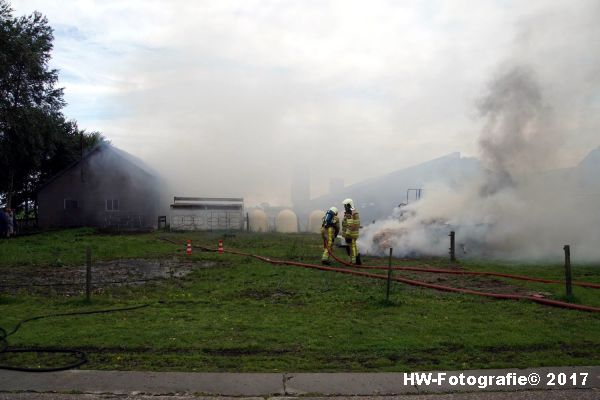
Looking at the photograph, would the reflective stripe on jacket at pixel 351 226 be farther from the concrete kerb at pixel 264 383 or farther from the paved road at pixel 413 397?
the paved road at pixel 413 397

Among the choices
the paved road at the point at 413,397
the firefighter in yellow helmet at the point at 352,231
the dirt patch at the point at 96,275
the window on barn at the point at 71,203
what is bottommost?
the paved road at the point at 413,397

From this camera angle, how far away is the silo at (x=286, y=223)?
119 feet

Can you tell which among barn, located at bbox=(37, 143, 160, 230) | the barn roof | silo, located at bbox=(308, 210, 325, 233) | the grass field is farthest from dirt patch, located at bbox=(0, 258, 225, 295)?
the barn roof

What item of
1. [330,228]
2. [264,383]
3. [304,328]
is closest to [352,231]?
[330,228]

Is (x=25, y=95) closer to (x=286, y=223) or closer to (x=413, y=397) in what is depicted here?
(x=286, y=223)

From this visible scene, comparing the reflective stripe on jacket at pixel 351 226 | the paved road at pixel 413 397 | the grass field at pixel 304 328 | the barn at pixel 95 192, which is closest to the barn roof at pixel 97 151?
the barn at pixel 95 192

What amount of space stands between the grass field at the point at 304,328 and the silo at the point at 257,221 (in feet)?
81.0

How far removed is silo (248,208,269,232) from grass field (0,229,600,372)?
971 inches

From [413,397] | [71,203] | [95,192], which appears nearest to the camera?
[413,397]

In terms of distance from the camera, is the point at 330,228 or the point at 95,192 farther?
the point at 95,192

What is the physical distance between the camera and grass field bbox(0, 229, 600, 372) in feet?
18.3

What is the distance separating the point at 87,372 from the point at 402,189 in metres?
39.6

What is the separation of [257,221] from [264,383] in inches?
1241

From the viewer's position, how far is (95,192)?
37688mm
